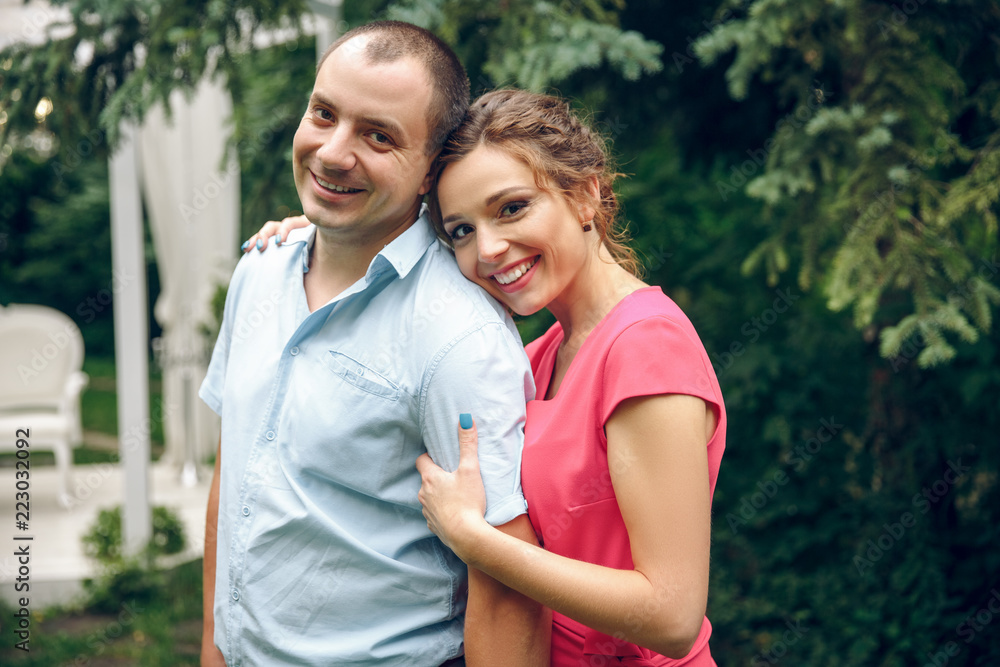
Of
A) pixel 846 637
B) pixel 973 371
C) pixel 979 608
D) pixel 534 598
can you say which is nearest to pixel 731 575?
pixel 846 637

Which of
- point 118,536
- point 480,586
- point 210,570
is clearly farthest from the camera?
point 118,536

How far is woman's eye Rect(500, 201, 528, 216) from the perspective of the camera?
1587 mm

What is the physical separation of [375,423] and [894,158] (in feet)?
6.45

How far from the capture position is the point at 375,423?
1.53m

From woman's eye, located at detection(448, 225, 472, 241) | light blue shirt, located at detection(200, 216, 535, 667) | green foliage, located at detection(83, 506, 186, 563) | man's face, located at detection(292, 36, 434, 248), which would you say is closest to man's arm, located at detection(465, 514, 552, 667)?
light blue shirt, located at detection(200, 216, 535, 667)

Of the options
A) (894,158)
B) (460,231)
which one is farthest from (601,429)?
(894,158)

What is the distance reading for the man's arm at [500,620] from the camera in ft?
4.86

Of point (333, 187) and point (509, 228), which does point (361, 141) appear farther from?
point (509, 228)

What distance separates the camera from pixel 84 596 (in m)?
4.46

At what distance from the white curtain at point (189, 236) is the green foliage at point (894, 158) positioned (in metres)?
3.99

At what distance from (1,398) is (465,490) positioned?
5.94m

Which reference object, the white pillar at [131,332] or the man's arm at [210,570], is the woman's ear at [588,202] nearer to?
the man's arm at [210,570]

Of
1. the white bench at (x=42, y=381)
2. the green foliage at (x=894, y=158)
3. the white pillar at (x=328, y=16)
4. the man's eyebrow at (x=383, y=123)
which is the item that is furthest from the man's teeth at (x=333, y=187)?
the white bench at (x=42, y=381)

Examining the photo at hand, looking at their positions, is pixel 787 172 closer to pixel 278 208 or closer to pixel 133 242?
pixel 278 208
